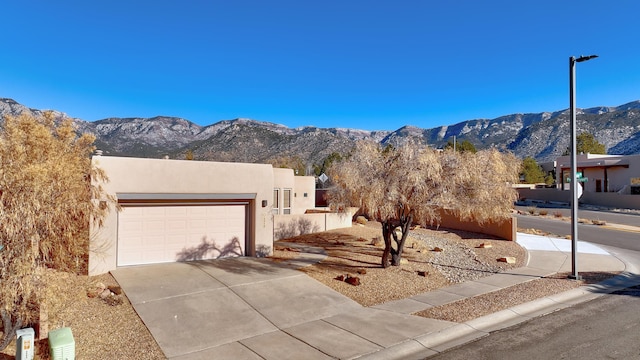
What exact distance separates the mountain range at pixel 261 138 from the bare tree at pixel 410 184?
34.8 metres

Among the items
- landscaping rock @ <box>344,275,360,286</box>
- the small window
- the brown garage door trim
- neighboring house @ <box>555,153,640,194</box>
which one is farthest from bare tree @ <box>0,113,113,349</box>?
neighboring house @ <box>555,153,640,194</box>

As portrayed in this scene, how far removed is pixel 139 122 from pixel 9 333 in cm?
8556

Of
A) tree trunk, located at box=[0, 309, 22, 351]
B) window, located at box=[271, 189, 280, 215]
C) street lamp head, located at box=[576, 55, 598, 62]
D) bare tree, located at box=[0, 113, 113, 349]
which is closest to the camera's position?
bare tree, located at box=[0, 113, 113, 349]

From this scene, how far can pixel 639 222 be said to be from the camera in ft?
96.5

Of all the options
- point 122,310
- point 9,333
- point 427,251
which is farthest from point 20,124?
point 427,251

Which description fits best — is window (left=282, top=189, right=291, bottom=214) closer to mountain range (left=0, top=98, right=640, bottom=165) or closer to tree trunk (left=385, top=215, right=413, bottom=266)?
tree trunk (left=385, top=215, right=413, bottom=266)

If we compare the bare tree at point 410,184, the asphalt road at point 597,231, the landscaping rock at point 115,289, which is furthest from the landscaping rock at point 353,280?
the asphalt road at point 597,231

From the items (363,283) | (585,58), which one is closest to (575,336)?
(363,283)

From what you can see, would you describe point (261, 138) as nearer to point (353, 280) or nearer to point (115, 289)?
point (353, 280)

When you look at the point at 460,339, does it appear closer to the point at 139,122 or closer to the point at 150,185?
the point at 150,185

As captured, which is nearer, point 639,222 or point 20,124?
point 20,124

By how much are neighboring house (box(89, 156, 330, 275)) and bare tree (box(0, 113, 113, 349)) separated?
3867 millimetres

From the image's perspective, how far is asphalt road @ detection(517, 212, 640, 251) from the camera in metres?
19.9

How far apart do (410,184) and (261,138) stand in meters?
66.9
